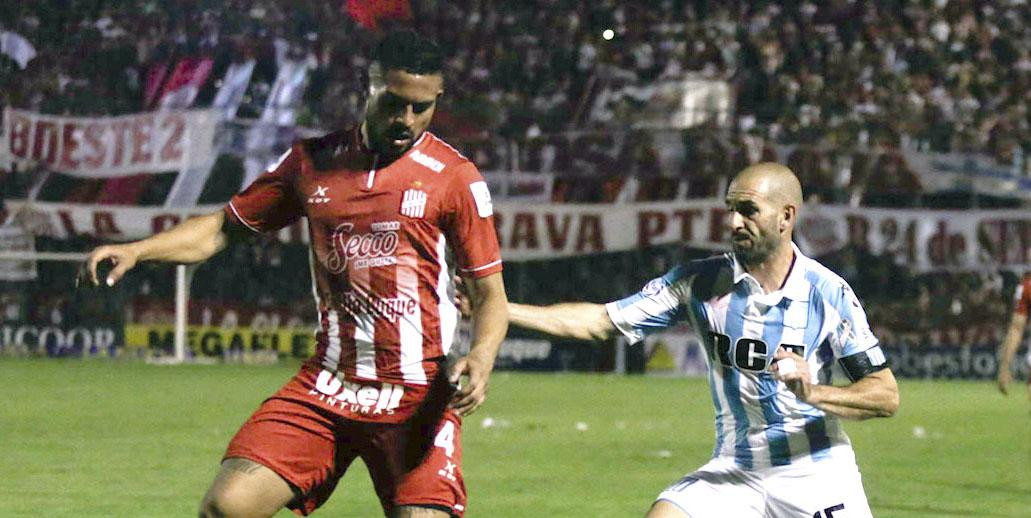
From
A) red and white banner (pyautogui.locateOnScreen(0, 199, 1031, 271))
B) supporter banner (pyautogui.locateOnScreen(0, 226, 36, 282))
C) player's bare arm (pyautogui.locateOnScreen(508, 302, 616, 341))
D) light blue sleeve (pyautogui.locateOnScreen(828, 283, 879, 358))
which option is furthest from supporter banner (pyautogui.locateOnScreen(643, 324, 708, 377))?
light blue sleeve (pyautogui.locateOnScreen(828, 283, 879, 358))

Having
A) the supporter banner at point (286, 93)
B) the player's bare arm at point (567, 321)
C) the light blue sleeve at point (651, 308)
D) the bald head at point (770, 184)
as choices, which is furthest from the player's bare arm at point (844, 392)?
the supporter banner at point (286, 93)

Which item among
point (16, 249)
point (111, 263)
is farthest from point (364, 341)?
point (16, 249)

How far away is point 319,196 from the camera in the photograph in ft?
19.7

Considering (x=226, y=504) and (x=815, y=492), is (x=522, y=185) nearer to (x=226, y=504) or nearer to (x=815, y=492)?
(x=815, y=492)

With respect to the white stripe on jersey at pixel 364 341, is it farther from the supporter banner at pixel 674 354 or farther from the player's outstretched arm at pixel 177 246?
the supporter banner at pixel 674 354

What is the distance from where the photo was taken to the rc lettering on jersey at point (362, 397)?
5961mm

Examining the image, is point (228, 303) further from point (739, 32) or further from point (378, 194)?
point (378, 194)

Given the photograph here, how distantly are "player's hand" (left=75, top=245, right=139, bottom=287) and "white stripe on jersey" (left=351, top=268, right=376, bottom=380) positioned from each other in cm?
76

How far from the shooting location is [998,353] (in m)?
26.3

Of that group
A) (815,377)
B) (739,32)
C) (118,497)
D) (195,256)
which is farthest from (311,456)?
(739,32)

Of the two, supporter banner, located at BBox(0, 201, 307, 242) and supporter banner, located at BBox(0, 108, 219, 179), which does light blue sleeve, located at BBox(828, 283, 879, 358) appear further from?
supporter banner, located at BBox(0, 108, 219, 179)

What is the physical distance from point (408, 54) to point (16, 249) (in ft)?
72.0

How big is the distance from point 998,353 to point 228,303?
11729 mm

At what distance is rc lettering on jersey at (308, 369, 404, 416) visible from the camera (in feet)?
19.6
